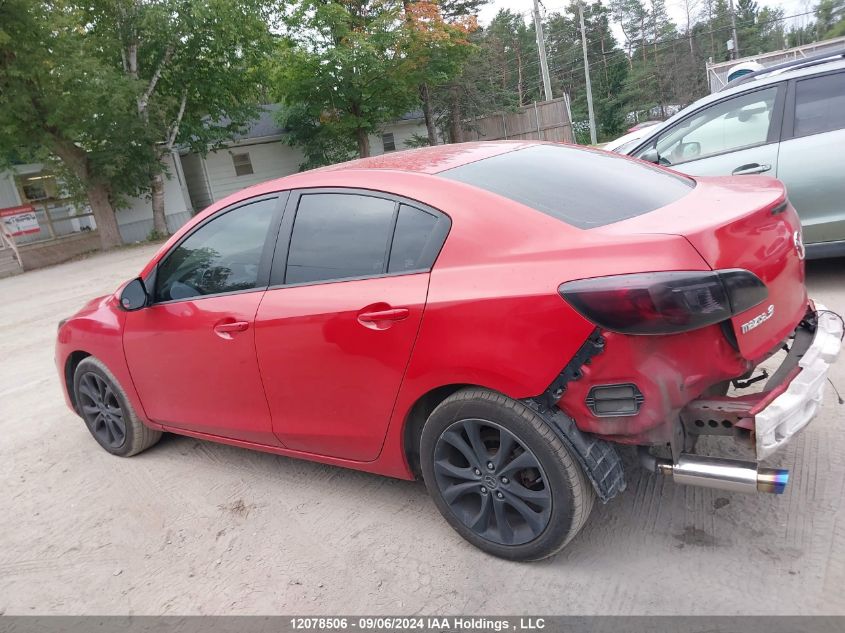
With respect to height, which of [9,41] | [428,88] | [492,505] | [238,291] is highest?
[9,41]

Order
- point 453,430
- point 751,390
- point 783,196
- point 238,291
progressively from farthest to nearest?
point 751,390 → point 238,291 → point 783,196 → point 453,430

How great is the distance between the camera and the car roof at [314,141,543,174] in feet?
9.73

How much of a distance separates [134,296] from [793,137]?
4.91m

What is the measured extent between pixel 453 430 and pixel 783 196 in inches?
68.3

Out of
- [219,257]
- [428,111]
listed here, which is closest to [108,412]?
[219,257]

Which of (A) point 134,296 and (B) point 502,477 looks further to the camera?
(A) point 134,296

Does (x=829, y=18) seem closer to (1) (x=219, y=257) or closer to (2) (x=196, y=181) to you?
(2) (x=196, y=181)

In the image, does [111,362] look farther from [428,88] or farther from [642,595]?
[428,88]

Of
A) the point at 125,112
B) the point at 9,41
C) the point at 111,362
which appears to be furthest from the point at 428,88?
the point at 111,362

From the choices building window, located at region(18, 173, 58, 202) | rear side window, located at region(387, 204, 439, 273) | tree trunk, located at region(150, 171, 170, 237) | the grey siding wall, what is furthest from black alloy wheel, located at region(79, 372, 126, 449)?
the grey siding wall

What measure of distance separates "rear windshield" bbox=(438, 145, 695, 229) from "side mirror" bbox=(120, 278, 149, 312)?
1917 millimetres

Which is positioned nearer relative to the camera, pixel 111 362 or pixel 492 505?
pixel 492 505

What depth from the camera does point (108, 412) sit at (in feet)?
13.9

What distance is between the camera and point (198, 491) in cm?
369
